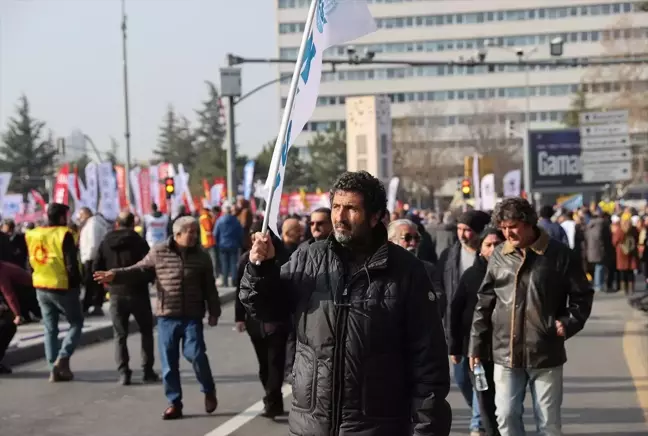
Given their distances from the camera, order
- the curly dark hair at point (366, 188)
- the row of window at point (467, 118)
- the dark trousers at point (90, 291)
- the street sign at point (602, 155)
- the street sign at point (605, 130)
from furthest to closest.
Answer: the row of window at point (467, 118)
the street sign at point (605, 130)
the street sign at point (602, 155)
the dark trousers at point (90, 291)
the curly dark hair at point (366, 188)

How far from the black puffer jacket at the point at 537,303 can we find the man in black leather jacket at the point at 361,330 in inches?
80.2

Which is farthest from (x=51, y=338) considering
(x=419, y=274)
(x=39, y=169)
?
(x=39, y=169)

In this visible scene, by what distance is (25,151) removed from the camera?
105688mm

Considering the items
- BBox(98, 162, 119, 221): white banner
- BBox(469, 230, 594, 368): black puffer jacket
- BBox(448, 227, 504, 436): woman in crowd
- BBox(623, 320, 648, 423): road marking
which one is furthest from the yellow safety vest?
BBox(98, 162, 119, 221): white banner

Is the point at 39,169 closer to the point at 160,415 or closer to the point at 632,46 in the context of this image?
the point at 632,46

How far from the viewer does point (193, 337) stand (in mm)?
9359

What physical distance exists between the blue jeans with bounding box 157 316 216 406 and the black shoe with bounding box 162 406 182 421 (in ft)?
0.14

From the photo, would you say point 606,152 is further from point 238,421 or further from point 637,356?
point 238,421

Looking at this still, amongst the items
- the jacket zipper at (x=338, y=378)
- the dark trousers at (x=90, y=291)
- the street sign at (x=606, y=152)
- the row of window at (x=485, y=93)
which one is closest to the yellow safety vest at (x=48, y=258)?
the dark trousers at (x=90, y=291)

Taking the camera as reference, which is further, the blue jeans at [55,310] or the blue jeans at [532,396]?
the blue jeans at [55,310]

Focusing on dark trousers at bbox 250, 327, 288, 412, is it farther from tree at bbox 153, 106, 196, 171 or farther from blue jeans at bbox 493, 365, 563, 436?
tree at bbox 153, 106, 196, 171

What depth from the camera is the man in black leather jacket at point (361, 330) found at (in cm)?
427

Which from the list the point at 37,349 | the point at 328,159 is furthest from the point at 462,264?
the point at 328,159

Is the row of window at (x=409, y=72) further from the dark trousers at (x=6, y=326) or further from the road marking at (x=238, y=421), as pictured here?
the road marking at (x=238, y=421)
